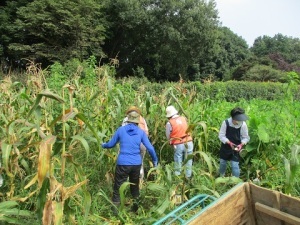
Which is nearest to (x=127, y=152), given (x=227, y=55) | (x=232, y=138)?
(x=232, y=138)

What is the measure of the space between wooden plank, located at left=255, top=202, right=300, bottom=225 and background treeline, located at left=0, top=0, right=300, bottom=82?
13966 millimetres

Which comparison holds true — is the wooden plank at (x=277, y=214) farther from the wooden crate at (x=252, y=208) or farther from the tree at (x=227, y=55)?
the tree at (x=227, y=55)

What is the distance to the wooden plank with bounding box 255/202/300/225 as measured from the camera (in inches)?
67.1

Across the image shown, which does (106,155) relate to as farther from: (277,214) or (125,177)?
(277,214)

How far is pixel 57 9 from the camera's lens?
58.4 feet

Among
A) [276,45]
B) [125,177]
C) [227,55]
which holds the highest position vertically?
[276,45]

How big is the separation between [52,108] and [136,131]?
131 centimetres

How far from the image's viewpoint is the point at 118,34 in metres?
24.3

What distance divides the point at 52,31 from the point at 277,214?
19.2 metres

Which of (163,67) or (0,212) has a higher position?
(163,67)

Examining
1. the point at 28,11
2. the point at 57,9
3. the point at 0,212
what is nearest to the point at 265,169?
the point at 0,212

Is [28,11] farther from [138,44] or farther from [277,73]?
[277,73]

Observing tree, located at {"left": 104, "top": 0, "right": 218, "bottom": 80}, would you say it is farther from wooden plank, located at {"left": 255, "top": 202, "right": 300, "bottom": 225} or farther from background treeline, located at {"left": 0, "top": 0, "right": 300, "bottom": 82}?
wooden plank, located at {"left": 255, "top": 202, "right": 300, "bottom": 225}

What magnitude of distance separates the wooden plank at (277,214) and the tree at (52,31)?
17712 millimetres
